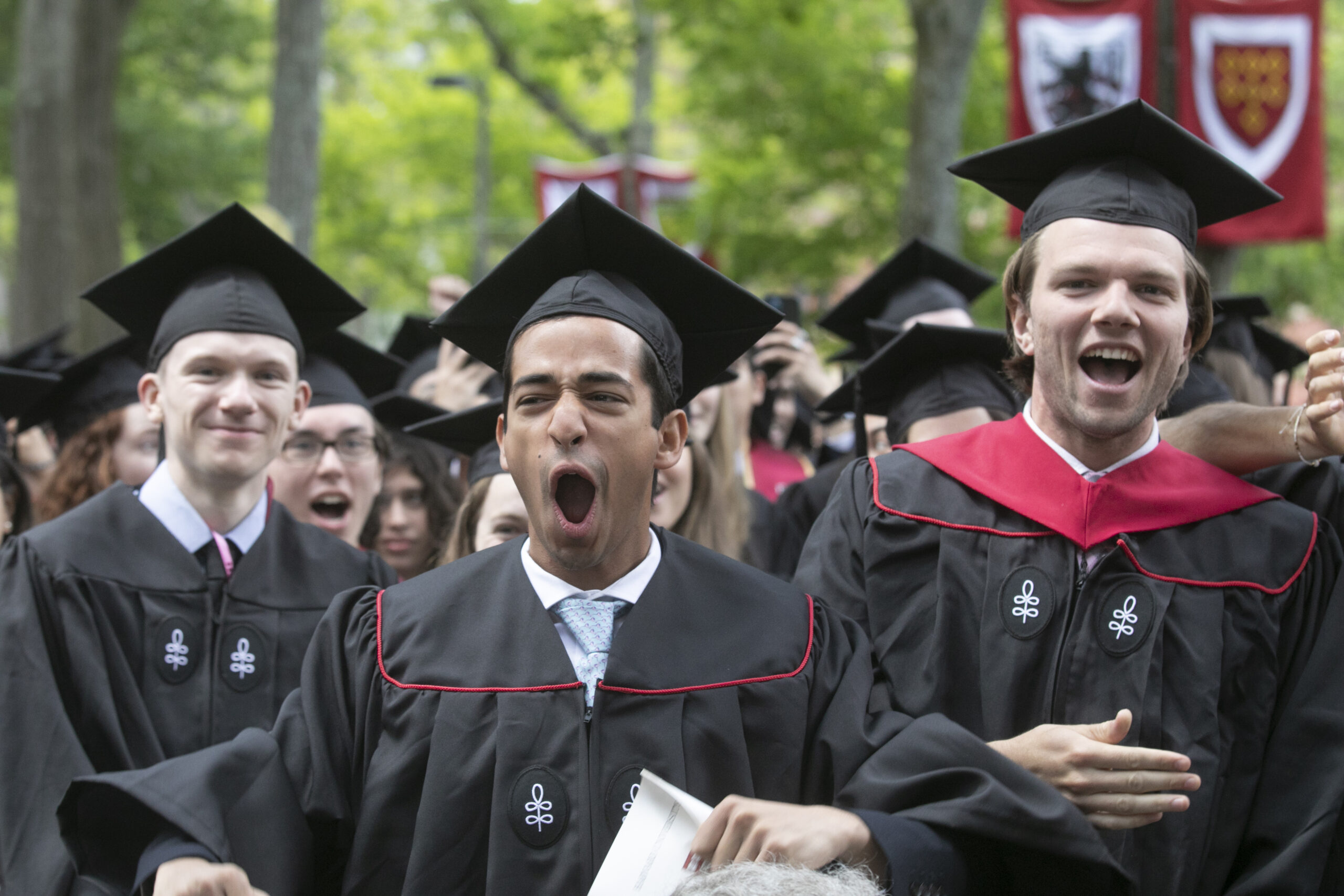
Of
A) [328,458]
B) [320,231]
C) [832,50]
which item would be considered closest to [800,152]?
[832,50]

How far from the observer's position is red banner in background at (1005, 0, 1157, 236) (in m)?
9.19

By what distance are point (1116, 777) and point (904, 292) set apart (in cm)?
335

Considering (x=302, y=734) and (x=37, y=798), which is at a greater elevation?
(x=302, y=734)

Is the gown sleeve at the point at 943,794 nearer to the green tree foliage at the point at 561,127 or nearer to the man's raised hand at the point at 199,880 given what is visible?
the man's raised hand at the point at 199,880

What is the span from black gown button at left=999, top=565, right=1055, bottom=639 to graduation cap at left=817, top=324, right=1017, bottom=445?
1411 mm

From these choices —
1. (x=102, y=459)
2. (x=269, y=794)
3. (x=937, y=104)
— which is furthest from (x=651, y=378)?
(x=937, y=104)

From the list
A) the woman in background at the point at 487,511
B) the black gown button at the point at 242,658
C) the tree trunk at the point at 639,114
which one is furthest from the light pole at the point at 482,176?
the black gown button at the point at 242,658

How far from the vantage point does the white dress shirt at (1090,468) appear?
2.99 m

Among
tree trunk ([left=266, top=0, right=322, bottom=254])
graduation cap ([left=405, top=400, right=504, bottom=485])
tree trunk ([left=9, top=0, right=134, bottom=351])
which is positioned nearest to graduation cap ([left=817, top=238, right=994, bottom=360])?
graduation cap ([left=405, top=400, right=504, bottom=485])

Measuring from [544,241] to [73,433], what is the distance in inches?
131

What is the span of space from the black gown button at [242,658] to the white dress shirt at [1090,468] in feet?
7.00

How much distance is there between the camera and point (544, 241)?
9.59 feet

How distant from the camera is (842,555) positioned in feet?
10.4

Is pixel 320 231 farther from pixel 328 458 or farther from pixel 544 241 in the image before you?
pixel 544 241
